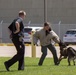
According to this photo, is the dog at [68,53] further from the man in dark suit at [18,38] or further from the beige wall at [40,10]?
the beige wall at [40,10]

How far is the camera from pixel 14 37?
1206 centimetres

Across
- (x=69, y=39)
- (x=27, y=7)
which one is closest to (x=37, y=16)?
(x=27, y=7)

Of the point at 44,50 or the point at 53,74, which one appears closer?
the point at 53,74

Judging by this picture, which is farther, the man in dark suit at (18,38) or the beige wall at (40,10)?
the beige wall at (40,10)

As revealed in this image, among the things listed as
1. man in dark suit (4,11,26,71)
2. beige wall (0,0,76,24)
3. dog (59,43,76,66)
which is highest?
man in dark suit (4,11,26,71)

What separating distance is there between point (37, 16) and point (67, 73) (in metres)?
36.1

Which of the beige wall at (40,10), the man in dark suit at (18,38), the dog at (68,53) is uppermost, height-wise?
the man in dark suit at (18,38)

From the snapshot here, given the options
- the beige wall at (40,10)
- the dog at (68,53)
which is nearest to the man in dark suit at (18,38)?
the dog at (68,53)

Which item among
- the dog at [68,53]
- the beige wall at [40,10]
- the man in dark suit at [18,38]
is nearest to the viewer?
the man in dark suit at [18,38]

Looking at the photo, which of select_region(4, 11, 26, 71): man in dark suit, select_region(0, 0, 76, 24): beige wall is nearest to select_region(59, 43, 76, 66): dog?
select_region(4, 11, 26, 71): man in dark suit

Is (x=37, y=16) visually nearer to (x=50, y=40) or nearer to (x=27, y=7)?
(x=27, y=7)

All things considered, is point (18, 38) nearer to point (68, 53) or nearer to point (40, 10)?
point (68, 53)

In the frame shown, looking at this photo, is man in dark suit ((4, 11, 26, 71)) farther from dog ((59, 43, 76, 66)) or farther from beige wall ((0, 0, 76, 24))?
beige wall ((0, 0, 76, 24))

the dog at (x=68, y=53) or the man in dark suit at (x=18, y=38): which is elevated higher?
the man in dark suit at (x=18, y=38)
